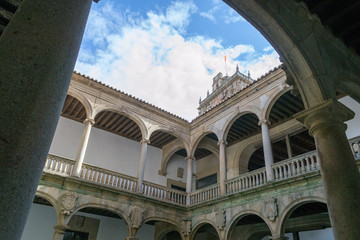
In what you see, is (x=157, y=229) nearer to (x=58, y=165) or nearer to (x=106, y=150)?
(x=106, y=150)

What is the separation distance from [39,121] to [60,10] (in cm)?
63

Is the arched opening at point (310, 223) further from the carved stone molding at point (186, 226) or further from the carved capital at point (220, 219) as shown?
the carved stone molding at point (186, 226)

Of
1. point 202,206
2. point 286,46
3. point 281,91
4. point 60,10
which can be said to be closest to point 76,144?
point 202,206

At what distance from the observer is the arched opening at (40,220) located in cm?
1125

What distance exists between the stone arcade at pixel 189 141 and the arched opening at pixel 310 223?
0.06 meters

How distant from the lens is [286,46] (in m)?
3.95

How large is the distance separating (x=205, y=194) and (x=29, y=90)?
38.4 ft

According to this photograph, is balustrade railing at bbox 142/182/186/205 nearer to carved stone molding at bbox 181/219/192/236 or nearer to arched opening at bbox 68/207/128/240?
carved stone molding at bbox 181/219/192/236

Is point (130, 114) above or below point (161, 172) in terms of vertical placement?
above

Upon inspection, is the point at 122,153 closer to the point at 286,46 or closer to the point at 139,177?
the point at 139,177

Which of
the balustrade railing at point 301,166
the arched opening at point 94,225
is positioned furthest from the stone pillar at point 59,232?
the balustrade railing at point 301,166

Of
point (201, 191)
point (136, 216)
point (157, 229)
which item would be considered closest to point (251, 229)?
point (201, 191)

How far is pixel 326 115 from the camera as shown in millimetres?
3545

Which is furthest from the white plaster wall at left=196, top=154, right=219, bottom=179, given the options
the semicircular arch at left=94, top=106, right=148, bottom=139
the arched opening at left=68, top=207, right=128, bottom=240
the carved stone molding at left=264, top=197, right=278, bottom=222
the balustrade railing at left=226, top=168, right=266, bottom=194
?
the carved stone molding at left=264, top=197, right=278, bottom=222
